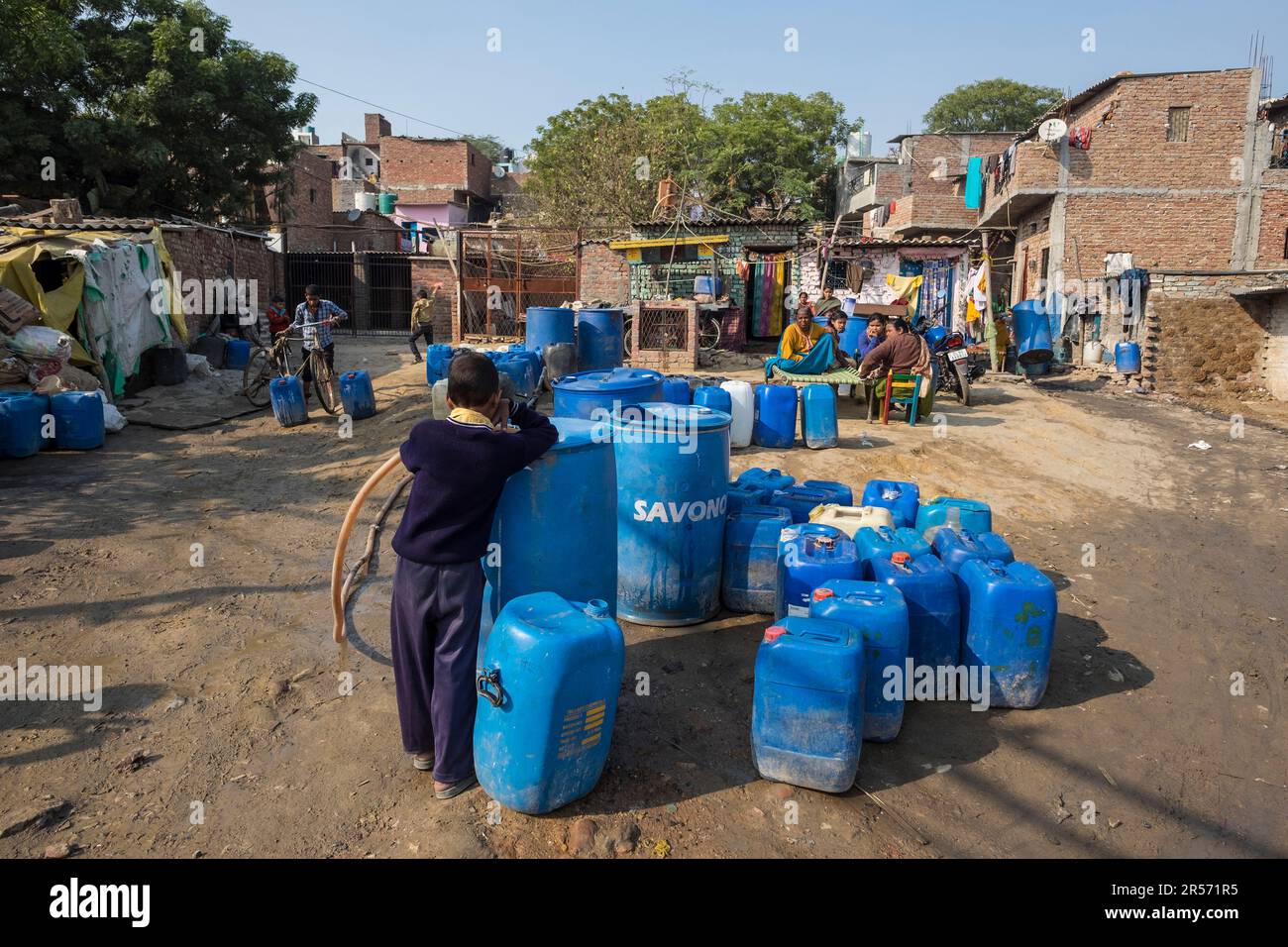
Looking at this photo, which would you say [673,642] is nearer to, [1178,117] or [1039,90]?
[1178,117]

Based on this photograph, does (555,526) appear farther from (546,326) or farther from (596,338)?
(596,338)

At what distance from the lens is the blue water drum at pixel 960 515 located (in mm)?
4977

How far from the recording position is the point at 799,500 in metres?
5.26

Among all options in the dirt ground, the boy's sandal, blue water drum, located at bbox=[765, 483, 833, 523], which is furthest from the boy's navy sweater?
blue water drum, located at bbox=[765, 483, 833, 523]

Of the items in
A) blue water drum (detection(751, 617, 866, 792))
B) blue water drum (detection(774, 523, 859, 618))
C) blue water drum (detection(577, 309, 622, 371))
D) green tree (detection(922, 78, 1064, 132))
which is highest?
green tree (detection(922, 78, 1064, 132))

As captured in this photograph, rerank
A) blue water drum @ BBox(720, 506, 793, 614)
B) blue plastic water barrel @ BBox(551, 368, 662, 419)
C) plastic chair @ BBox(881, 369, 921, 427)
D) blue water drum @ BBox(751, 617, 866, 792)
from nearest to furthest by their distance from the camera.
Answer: blue water drum @ BBox(751, 617, 866, 792), blue water drum @ BBox(720, 506, 793, 614), blue plastic water barrel @ BBox(551, 368, 662, 419), plastic chair @ BBox(881, 369, 921, 427)

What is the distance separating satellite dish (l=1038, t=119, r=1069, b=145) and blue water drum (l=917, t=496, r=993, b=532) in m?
19.2

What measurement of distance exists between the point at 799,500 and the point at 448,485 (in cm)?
285

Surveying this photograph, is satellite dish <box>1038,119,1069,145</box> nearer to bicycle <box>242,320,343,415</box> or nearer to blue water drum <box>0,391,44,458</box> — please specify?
bicycle <box>242,320,343,415</box>

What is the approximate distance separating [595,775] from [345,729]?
124 cm

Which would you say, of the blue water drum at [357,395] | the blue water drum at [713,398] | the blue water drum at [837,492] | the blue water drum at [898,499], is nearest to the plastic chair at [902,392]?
the blue water drum at [713,398]

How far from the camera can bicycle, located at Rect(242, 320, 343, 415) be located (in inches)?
420

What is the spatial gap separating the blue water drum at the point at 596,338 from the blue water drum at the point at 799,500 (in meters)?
5.69

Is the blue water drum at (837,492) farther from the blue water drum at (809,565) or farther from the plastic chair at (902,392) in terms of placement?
the plastic chair at (902,392)
